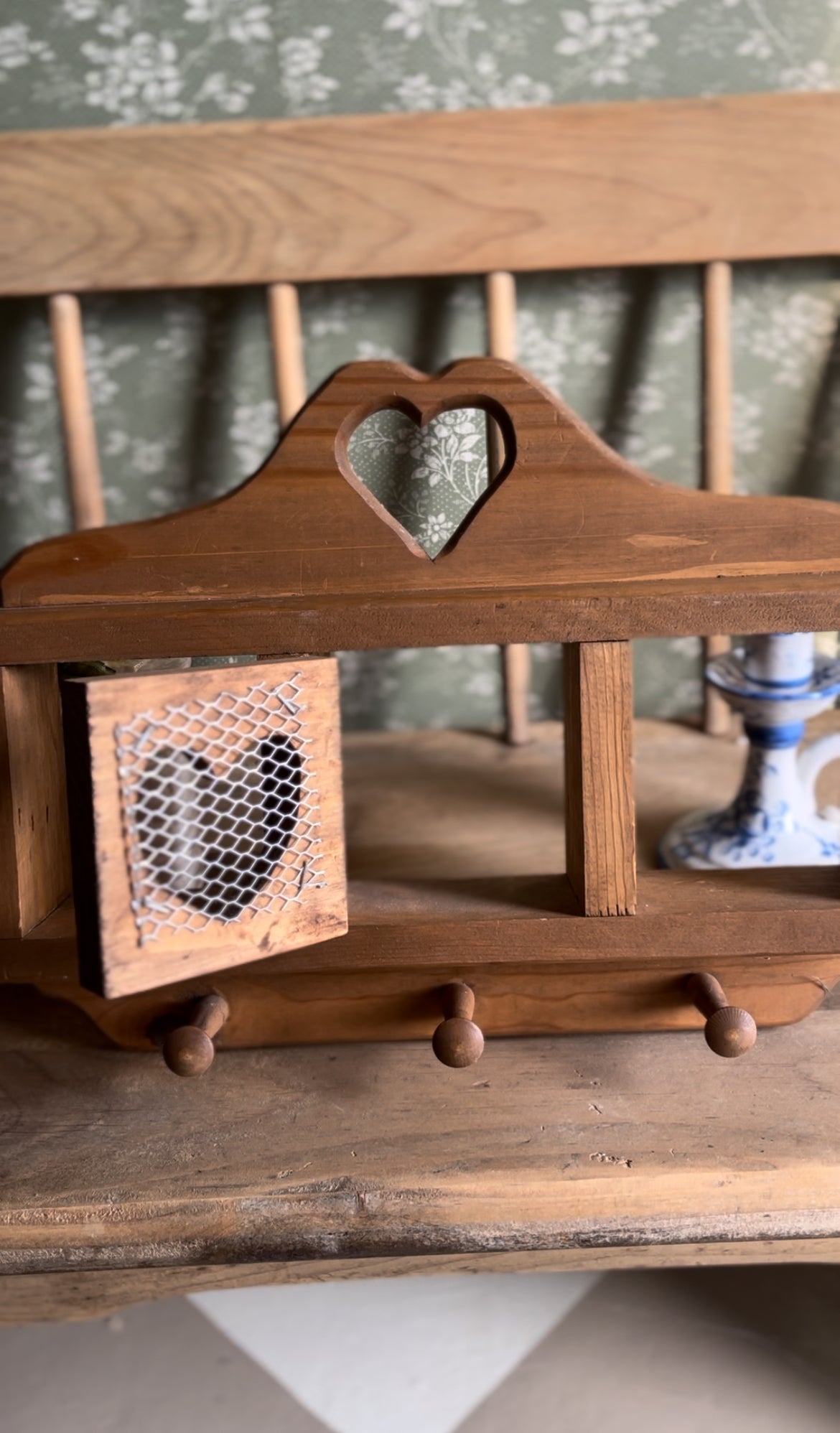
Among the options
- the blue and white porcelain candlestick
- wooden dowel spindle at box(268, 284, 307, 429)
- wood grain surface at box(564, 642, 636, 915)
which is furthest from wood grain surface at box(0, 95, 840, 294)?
wood grain surface at box(564, 642, 636, 915)

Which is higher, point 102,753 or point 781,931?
point 102,753

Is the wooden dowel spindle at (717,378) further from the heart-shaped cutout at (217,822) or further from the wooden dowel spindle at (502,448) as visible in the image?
the heart-shaped cutout at (217,822)

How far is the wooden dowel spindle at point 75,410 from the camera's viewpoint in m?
0.83

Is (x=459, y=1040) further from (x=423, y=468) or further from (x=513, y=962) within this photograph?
(x=423, y=468)

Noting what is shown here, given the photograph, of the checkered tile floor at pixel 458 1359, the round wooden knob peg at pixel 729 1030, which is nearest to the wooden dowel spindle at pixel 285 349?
the round wooden knob peg at pixel 729 1030

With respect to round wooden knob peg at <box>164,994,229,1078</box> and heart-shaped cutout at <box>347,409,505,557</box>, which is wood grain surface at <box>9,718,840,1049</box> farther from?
heart-shaped cutout at <box>347,409,505,557</box>

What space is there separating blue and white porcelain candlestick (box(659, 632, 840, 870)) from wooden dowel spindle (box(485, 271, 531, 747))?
214 mm

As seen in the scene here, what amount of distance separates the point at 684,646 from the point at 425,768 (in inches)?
10.3

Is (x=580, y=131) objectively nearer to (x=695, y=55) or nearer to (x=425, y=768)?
(x=695, y=55)

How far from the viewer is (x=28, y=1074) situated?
567 mm

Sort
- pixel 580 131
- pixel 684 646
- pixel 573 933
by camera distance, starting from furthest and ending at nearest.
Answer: pixel 684 646 < pixel 580 131 < pixel 573 933

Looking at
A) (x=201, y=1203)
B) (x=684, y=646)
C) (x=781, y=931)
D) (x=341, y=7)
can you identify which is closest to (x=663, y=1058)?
(x=781, y=931)

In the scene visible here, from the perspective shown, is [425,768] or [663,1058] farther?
[425,768]

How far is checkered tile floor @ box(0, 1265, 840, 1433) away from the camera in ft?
2.49
